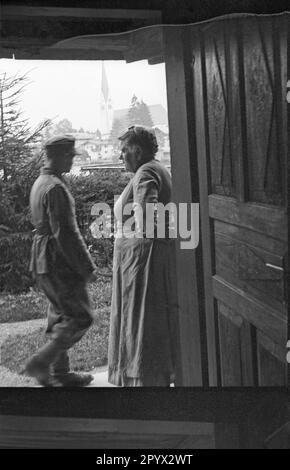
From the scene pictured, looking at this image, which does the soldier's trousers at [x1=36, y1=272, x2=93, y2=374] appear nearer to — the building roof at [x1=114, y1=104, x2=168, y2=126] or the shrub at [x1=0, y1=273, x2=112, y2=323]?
the shrub at [x1=0, y1=273, x2=112, y2=323]

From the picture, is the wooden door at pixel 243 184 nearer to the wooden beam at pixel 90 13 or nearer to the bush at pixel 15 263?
the wooden beam at pixel 90 13

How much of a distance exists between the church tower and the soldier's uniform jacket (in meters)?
0.19

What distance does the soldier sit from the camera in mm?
2371

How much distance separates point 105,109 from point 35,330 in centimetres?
67

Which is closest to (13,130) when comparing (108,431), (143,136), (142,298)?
(143,136)

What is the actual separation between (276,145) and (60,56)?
66 cm

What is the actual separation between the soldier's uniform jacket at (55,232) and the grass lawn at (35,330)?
3.2 inches

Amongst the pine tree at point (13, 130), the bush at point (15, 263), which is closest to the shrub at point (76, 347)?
the bush at point (15, 263)

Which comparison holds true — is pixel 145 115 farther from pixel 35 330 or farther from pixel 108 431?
pixel 108 431

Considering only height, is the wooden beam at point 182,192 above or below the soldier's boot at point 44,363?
above

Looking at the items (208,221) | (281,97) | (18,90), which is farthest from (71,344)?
(281,97)

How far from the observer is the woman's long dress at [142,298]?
2.38m

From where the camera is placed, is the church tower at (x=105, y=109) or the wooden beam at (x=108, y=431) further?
the wooden beam at (x=108, y=431)

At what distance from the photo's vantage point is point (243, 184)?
242 cm
